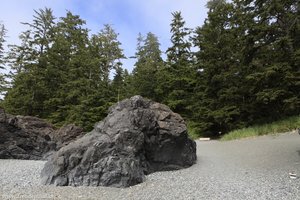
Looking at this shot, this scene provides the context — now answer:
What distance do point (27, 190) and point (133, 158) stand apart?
2.62 m

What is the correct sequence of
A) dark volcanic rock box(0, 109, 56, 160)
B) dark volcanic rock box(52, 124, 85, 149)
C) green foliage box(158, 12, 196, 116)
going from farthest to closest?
1. green foliage box(158, 12, 196, 116)
2. dark volcanic rock box(52, 124, 85, 149)
3. dark volcanic rock box(0, 109, 56, 160)

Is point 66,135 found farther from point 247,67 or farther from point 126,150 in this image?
point 247,67

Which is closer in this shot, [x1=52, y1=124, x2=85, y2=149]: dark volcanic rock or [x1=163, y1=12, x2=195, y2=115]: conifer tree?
[x1=52, y1=124, x2=85, y2=149]: dark volcanic rock

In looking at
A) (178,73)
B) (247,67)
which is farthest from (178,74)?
(247,67)

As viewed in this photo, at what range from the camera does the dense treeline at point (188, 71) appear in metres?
14.9

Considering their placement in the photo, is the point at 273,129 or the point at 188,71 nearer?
the point at 273,129

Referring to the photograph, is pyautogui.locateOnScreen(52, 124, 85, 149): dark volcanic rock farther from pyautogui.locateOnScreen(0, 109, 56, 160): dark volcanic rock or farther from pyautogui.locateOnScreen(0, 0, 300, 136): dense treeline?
pyautogui.locateOnScreen(0, 0, 300, 136): dense treeline

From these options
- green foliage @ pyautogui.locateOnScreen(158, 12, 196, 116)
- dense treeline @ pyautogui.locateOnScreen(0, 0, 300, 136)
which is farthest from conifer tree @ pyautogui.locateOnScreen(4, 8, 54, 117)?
green foliage @ pyautogui.locateOnScreen(158, 12, 196, 116)

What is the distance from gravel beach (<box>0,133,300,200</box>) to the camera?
5293 mm

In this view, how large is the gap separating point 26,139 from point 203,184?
9943 mm

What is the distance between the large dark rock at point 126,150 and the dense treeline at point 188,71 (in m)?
7.18

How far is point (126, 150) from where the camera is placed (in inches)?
287

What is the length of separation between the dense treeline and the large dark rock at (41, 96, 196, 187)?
7183mm

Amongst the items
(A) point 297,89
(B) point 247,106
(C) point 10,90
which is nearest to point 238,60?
(B) point 247,106
